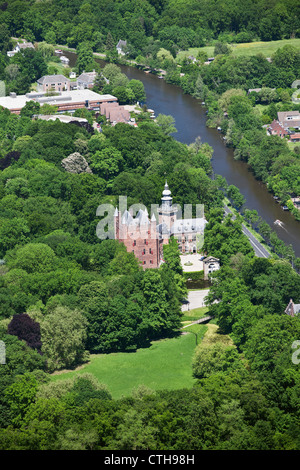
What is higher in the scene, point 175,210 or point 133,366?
point 175,210

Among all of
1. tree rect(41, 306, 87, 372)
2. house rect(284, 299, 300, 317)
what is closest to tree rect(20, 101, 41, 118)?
tree rect(41, 306, 87, 372)

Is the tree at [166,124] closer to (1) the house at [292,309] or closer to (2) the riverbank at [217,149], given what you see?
(2) the riverbank at [217,149]

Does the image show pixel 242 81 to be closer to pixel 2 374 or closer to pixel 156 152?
pixel 156 152

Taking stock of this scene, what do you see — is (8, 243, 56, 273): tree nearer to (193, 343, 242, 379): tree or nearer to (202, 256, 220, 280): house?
(202, 256, 220, 280): house

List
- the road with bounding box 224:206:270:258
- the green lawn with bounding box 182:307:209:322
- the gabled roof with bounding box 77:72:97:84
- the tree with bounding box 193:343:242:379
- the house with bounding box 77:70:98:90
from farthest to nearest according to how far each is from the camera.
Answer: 1. the gabled roof with bounding box 77:72:97:84
2. the house with bounding box 77:70:98:90
3. the road with bounding box 224:206:270:258
4. the green lawn with bounding box 182:307:209:322
5. the tree with bounding box 193:343:242:379

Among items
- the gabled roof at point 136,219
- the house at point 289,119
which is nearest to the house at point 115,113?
the house at point 289,119
